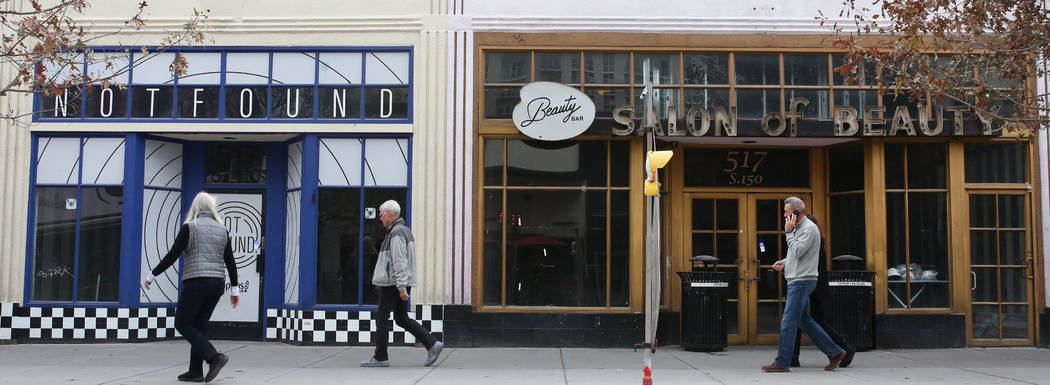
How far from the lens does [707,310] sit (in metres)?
10.5

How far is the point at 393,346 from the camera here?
10.8m

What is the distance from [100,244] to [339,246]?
309 centimetres

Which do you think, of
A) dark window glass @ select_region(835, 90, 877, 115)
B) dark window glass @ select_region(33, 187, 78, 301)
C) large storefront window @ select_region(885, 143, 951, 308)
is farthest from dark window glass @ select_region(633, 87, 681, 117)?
dark window glass @ select_region(33, 187, 78, 301)

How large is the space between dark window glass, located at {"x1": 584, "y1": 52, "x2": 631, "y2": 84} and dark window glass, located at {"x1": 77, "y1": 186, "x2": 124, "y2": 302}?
6185 millimetres

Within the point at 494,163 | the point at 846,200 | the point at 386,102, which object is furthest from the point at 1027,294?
the point at 386,102

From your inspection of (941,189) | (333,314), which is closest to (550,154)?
(333,314)

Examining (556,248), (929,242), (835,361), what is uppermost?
(929,242)

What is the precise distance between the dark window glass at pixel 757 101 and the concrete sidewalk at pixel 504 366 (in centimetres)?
304

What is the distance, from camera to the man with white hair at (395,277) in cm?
872

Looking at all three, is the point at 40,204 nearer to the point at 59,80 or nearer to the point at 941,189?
the point at 59,80

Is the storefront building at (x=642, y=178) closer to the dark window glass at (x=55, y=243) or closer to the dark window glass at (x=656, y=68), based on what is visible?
the dark window glass at (x=656, y=68)

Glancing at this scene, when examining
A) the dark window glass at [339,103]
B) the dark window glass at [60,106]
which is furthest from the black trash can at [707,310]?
the dark window glass at [60,106]

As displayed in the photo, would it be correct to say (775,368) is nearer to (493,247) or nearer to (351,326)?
(493,247)

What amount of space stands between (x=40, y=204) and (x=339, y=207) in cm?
387
